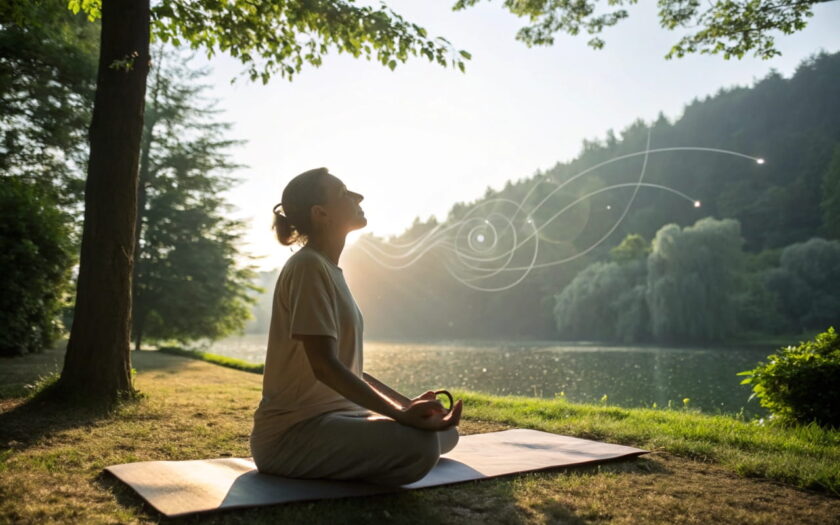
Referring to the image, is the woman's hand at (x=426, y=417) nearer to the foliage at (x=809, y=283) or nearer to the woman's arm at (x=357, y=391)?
the woman's arm at (x=357, y=391)

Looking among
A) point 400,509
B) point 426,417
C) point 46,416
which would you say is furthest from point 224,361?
point 426,417

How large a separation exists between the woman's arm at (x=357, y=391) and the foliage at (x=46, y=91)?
41.0 ft

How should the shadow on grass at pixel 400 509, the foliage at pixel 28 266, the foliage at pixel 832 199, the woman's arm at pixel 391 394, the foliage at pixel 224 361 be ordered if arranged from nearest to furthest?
the shadow on grass at pixel 400 509, the woman's arm at pixel 391 394, the foliage at pixel 28 266, the foliage at pixel 224 361, the foliage at pixel 832 199

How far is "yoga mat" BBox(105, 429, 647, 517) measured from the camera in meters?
2.75

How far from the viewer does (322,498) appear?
2771 millimetres

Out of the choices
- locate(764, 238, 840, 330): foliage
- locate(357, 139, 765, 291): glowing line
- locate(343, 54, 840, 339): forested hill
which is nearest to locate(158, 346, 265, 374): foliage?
locate(764, 238, 840, 330): foliage

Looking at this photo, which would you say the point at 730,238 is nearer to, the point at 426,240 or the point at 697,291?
the point at 697,291

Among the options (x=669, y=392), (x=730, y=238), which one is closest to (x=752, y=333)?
(x=730, y=238)

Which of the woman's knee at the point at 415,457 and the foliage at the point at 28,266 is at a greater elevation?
the foliage at the point at 28,266

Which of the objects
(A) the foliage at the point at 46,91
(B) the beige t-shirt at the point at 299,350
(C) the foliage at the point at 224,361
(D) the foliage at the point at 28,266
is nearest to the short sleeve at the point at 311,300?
(B) the beige t-shirt at the point at 299,350

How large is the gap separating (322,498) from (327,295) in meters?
0.94

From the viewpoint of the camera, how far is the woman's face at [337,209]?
3.07 meters

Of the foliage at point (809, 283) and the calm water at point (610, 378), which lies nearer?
the calm water at point (610, 378)

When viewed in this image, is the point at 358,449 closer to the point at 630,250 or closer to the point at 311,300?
the point at 311,300
